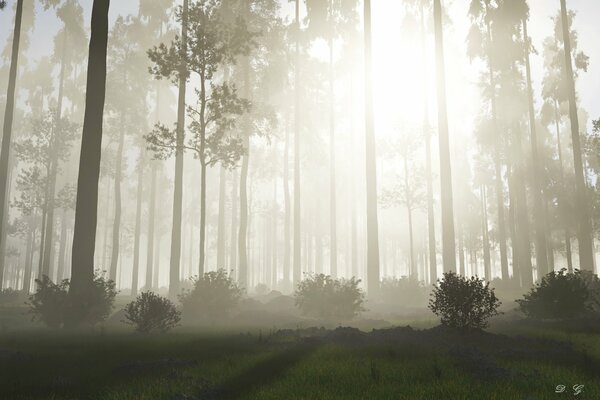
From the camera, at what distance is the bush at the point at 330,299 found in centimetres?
1617

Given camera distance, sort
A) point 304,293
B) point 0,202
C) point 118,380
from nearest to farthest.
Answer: point 118,380 → point 304,293 → point 0,202

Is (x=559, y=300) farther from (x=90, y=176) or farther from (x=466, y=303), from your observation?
(x=90, y=176)

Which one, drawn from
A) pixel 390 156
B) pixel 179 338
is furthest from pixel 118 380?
pixel 390 156

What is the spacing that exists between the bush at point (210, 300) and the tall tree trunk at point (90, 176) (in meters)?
3.62

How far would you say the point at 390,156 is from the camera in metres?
35.5

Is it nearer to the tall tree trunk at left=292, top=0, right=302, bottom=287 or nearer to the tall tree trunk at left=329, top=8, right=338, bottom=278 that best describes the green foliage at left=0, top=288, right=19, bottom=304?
the tall tree trunk at left=292, top=0, right=302, bottom=287

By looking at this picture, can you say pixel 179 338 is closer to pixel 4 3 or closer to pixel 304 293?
pixel 304 293

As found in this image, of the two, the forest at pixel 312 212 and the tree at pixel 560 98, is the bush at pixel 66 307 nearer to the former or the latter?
the forest at pixel 312 212

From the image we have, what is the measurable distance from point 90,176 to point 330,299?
895cm

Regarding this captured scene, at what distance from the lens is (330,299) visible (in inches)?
647

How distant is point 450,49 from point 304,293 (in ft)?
95.6

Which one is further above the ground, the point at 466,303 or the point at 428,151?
the point at 428,151

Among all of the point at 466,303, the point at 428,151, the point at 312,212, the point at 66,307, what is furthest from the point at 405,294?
the point at 312,212
